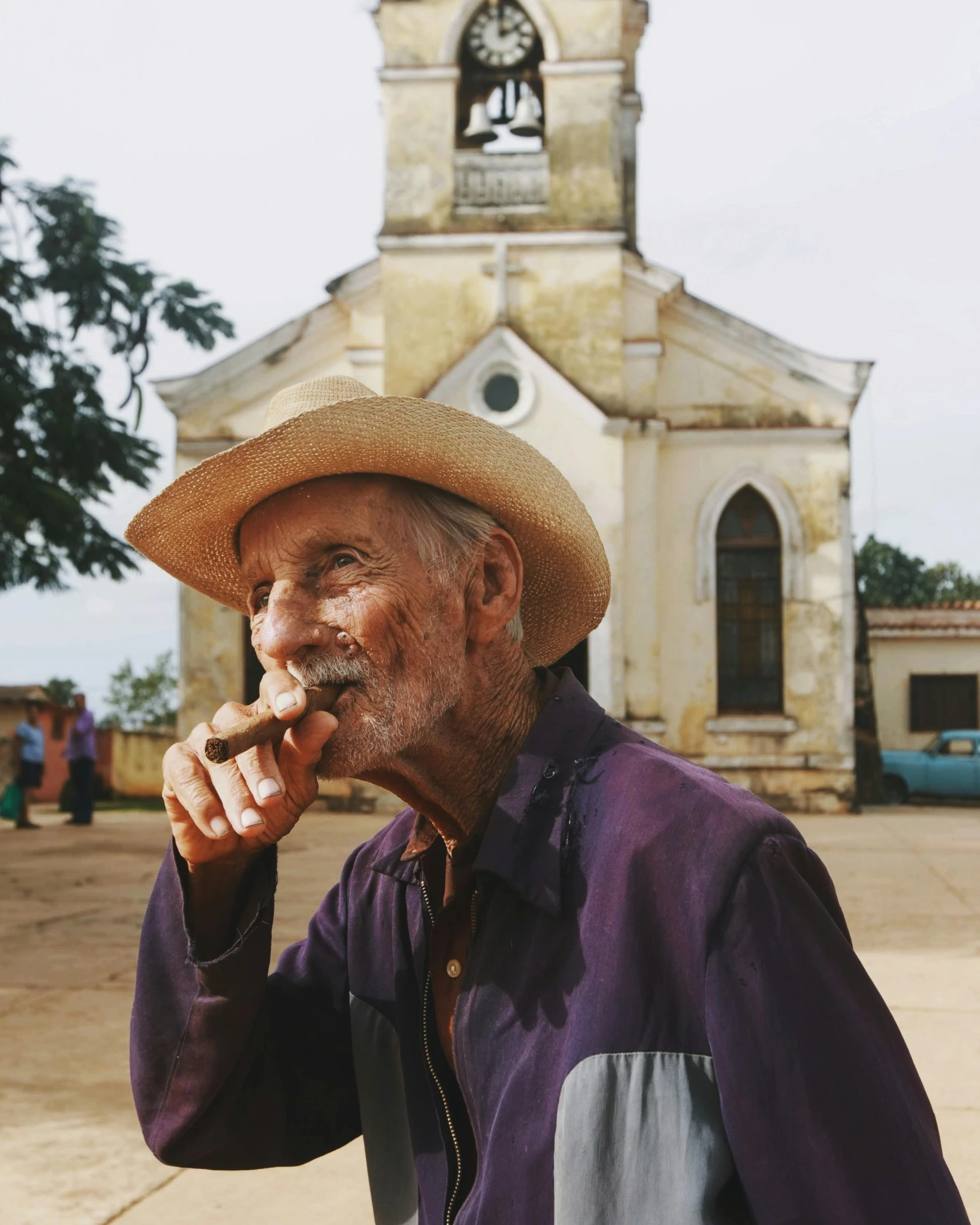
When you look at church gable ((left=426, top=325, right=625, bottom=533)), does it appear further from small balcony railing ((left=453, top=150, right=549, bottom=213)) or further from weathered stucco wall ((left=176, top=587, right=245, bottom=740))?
weathered stucco wall ((left=176, top=587, right=245, bottom=740))

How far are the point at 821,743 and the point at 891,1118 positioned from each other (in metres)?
15.9

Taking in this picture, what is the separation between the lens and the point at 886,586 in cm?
5553

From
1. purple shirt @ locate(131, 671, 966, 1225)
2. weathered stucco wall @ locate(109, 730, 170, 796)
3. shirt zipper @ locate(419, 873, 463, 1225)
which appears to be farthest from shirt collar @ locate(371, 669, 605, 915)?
weathered stucco wall @ locate(109, 730, 170, 796)

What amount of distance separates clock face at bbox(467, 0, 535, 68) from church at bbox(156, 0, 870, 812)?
0.03m

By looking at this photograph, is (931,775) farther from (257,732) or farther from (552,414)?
(257,732)

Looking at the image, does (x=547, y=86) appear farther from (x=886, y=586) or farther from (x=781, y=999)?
(x=886, y=586)

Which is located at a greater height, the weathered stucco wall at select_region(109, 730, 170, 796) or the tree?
the tree

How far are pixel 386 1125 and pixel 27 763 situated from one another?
15913 mm

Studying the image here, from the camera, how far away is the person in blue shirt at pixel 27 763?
54.9 ft

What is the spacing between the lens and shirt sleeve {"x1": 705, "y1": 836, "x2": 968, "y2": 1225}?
140 centimetres

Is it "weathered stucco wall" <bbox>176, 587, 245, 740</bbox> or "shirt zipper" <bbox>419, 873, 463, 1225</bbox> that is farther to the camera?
"weathered stucco wall" <bbox>176, 587, 245, 740</bbox>

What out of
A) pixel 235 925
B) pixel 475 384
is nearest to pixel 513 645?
pixel 235 925

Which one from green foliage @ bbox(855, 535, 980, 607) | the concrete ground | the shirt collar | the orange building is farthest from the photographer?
green foliage @ bbox(855, 535, 980, 607)

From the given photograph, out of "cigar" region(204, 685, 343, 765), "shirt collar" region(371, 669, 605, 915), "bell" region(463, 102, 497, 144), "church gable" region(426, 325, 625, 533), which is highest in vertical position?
"bell" region(463, 102, 497, 144)
